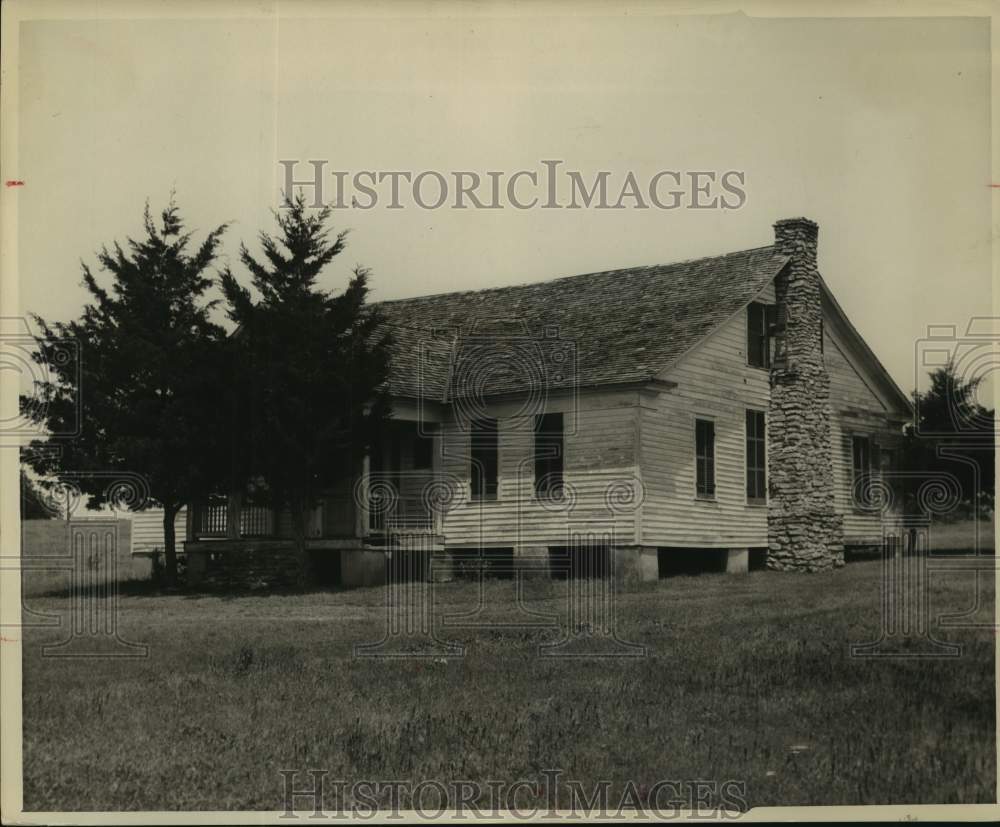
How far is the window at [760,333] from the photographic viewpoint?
72.0 feet

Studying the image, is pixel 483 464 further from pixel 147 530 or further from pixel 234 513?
pixel 147 530

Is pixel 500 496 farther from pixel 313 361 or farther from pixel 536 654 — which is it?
pixel 536 654

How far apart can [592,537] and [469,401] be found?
112 inches

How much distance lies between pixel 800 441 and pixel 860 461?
2083 millimetres

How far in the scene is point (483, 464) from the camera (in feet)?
69.4

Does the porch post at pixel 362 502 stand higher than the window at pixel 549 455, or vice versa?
the window at pixel 549 455

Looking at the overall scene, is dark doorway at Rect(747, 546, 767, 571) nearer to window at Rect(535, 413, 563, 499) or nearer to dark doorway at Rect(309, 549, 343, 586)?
window at Rect(535, 413, 563, 499)

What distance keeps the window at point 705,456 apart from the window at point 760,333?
1559 mm

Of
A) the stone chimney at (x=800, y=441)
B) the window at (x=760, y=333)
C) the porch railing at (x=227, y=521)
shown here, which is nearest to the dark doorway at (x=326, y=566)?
the porch railing at (x=227, y=521)

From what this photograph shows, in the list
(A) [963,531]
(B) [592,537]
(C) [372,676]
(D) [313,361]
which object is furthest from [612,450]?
(C) [372,676]

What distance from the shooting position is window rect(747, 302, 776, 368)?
22.0 meters

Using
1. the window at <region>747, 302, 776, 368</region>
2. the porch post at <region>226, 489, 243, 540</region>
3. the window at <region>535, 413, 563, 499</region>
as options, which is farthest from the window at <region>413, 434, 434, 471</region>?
the window at <region>747, 302, 776, 368</region>

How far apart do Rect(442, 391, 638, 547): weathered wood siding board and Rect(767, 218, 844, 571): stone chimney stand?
3759 mm

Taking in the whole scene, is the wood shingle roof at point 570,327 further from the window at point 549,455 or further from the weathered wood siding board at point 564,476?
the window at point 549,455
